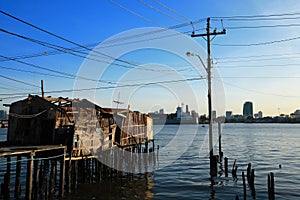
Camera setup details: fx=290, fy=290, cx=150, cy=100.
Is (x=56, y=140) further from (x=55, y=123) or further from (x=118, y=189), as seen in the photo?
(x=118, y=189)

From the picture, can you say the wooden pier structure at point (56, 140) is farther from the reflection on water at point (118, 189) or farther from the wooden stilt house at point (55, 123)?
the reflection on water at point (118, 189)

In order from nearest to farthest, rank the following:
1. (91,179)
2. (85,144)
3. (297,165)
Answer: (85,144), (91,179), (297,165)

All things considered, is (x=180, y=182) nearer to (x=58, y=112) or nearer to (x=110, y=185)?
(x=110, y=185)

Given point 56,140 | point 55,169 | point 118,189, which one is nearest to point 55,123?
point 56,140

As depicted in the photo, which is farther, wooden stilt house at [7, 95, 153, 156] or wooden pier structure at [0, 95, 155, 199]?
wooden stilt house at [7, 95, 153, 156]

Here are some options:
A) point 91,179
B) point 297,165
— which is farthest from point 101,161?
point 297,165

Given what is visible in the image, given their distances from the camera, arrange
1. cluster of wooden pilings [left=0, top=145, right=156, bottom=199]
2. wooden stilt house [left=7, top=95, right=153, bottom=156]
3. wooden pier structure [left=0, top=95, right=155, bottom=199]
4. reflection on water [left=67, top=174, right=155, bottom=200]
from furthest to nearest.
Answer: wooden stilt house [left=7, top=95, right=153, bottom=156] < reflection on water [left=67, top=174, right=155, bottom=200] < wooden pier structure [left=0, top=95, right=155, bottom=199] < cluster of wooden pilings [left=0, top=145, right=156, bottom=199]

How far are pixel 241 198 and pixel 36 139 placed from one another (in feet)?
57.1

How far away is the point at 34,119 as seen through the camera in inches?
976

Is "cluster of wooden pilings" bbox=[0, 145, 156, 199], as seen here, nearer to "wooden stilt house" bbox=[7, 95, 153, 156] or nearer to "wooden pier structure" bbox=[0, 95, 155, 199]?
"wooden pier structure" bbox=[0, 95, 155, 199]

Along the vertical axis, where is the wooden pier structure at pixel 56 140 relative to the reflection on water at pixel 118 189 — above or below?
above

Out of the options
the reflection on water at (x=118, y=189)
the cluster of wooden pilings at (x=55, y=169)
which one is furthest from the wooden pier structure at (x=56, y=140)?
the reflection on water at (x=118, y=189)

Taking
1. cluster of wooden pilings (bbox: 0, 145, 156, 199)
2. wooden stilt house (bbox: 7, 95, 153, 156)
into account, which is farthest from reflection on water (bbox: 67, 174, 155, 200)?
wooden stilt house (bbox: 7, 95, 153, 156)

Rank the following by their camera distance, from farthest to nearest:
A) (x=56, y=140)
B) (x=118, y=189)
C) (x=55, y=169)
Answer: (x=118, y=189) → (x=56, y=140) → (x=55, y=169)
